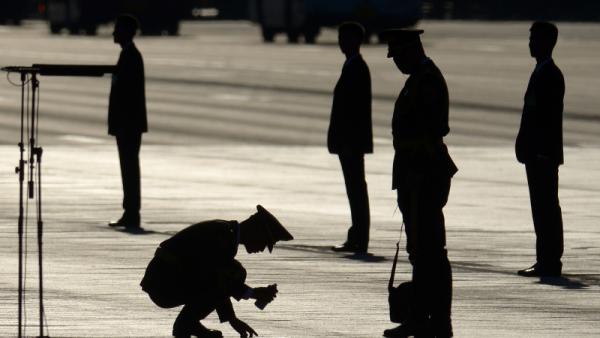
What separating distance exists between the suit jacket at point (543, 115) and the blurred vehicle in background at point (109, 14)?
224ft

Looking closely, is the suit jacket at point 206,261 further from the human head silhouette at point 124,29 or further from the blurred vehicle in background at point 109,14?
the blurred vehicle in background at point 109,14

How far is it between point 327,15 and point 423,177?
61210mm

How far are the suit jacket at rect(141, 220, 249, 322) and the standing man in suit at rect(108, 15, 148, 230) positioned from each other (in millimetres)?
6843

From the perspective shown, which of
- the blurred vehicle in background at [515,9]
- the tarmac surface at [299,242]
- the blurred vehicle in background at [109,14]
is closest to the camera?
the tarmac surface at [299,242]

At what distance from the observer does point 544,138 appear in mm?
13820

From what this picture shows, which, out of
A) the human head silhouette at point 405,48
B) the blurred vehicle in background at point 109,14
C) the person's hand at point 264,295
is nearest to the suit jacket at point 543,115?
the human head silhouette at point 405,48

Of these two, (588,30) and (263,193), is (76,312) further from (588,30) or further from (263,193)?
(588,30)

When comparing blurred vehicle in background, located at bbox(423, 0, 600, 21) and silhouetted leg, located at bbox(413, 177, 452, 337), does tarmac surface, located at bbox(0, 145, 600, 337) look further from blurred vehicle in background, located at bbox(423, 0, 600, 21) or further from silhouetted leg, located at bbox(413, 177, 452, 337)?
blurred vehicle in background, located at bbox(423, 0, 600, 21)

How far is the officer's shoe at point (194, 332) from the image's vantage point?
10.5 m

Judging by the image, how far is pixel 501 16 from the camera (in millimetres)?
111188

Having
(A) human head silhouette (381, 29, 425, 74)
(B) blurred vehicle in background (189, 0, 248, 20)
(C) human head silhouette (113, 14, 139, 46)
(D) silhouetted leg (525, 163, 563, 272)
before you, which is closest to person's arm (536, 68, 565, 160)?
(D) silhouetted leg (525, 163, 563, 272)

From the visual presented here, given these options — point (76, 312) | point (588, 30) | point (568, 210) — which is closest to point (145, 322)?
point (76, 312)

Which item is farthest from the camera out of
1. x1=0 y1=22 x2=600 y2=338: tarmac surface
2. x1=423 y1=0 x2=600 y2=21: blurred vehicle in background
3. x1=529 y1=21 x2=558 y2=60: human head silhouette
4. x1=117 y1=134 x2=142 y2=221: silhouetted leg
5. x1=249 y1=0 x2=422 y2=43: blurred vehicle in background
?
x1=423 y1=0 x2=600 y2=21: blurred vehicle in background

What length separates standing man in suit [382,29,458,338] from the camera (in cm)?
1096
